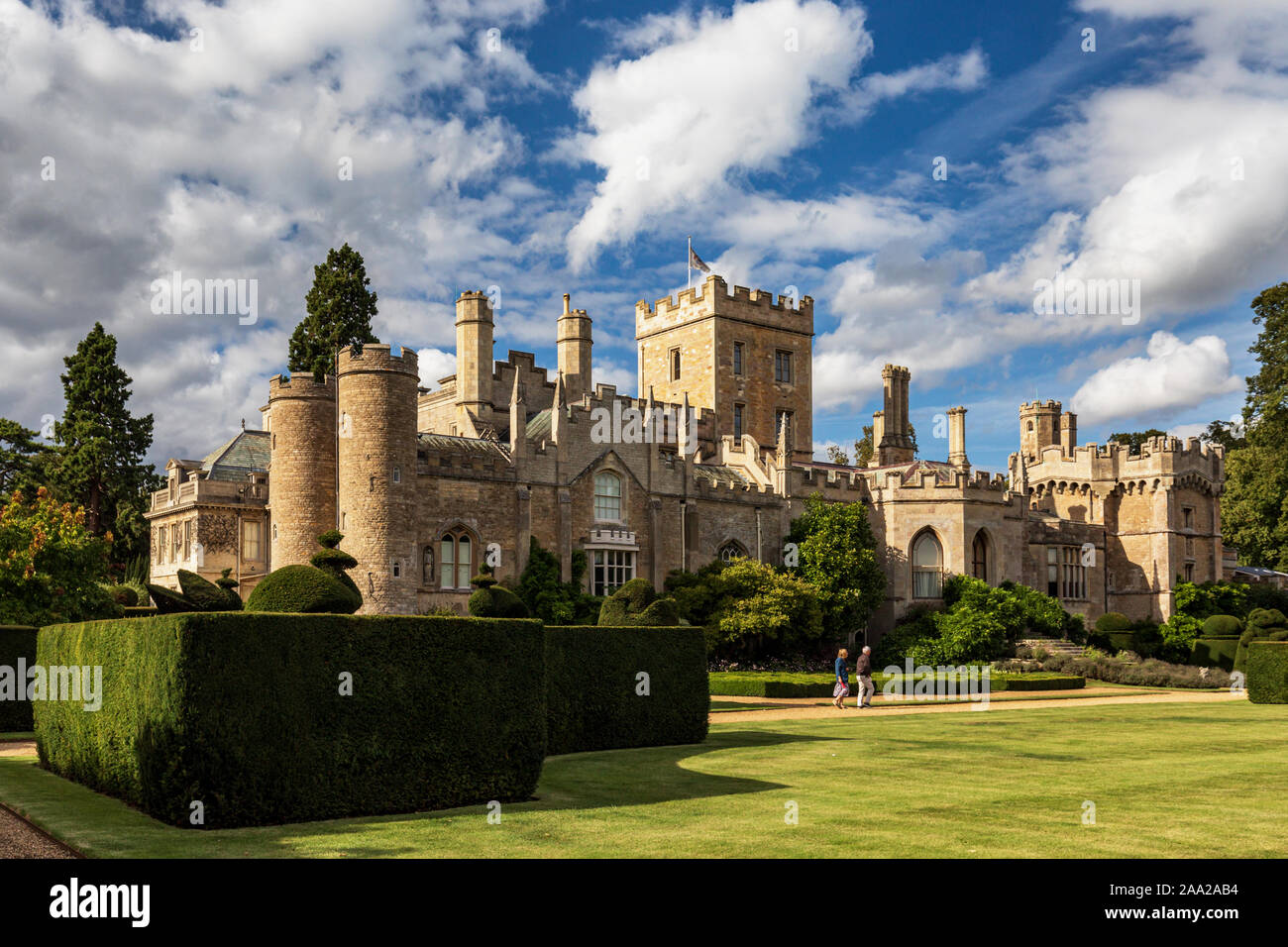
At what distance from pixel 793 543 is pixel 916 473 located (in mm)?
6817

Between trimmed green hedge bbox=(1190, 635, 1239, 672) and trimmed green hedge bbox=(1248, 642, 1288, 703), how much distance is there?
56.7 ft

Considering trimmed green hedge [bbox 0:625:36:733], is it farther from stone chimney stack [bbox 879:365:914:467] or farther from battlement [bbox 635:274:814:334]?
stone chimney stack [bbox 879:365:914:467]

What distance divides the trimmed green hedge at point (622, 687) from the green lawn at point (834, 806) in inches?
23.2

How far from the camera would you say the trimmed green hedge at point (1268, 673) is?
32.2 metres

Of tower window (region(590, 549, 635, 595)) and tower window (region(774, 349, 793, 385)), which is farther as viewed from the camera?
tower window (region(774, 349, 793, 385))

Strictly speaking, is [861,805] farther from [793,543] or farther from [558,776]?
[793,543]

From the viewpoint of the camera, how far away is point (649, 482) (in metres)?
44.9

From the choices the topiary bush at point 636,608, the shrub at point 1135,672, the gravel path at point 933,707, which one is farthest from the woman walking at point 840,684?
the shrub at point 1135,672

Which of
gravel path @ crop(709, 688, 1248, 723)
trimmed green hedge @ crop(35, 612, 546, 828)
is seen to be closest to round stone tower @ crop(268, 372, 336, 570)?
gravel path @ crop(709, 688, 1248, 723)

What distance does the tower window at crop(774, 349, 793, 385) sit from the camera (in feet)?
197

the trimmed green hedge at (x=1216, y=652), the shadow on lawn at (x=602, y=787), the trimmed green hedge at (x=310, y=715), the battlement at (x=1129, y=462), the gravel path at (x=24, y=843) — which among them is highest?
the battlement at (x=1129, y=462)

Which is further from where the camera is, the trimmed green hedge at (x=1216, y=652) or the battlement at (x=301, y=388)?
the trimmed green hedge at (x=1216, y=652)

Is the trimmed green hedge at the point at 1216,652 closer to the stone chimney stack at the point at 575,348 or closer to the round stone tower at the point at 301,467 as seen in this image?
the stone chimney stack at the point at 575,348

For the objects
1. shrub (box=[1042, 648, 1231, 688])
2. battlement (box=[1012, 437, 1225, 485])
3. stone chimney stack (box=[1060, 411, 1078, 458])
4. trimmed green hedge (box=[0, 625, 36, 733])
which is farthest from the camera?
stone chimney stack (box=[1060, 411, 1078, 458])
